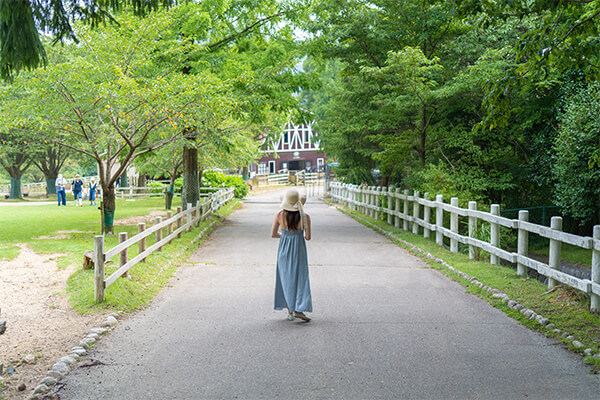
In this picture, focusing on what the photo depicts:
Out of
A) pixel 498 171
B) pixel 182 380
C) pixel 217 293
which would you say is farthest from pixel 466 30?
pixel 182 380

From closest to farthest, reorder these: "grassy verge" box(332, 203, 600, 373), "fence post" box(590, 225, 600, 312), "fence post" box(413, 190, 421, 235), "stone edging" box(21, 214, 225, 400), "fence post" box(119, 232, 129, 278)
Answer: "stone edging" box(21, 214, 225, 400), "grassy verge" box(332, 203, 600, 373), "fence post" box(590, 225, 600, 312), "fence post" box(119, 232, 129, 278), "fence post" box(413, 190, 421, 235)

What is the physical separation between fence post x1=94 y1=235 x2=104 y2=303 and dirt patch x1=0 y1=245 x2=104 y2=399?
1.30ft

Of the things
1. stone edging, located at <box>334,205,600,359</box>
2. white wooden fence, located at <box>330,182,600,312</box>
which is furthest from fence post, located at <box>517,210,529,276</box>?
stone edging, located at <box>334,205,600,359</box>

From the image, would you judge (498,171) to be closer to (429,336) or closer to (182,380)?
(429,336)

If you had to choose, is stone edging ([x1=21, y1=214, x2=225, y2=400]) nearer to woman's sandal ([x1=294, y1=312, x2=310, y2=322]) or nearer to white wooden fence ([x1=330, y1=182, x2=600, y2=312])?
woman's sandal ([x1=294, y1=312, x2=310, y2=322])

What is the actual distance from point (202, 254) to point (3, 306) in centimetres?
568

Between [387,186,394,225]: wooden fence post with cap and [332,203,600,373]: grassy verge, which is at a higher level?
[387,186,394,225]: wooden fence post with cap

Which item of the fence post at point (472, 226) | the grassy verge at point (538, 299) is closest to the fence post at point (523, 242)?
the grassy verge at point (538, 299)

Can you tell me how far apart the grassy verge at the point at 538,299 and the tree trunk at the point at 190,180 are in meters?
10.8

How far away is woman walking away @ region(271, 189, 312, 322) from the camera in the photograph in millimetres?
7488

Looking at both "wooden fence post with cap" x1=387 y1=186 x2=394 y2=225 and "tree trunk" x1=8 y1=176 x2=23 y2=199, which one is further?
"tree trunk" x1=8 y1=176 x2=23 y2=199

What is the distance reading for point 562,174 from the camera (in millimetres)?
13930

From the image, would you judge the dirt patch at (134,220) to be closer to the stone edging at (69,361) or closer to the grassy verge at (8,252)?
the grassy verge at (8,252)

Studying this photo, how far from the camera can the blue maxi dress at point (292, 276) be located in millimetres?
7480
